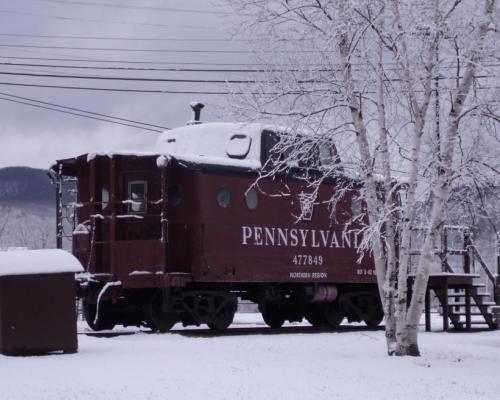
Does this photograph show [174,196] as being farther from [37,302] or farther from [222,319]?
[37,302]

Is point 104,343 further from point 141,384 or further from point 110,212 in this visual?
point 141,384

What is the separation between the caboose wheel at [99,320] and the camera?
64.8ft

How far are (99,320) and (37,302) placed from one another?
18.5ft

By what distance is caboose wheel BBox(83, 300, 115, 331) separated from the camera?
778 inches

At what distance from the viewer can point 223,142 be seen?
20797 mm

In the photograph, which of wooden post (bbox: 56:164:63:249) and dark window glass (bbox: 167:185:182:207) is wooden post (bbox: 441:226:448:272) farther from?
wooden post (bbox: 56:164:63:249)

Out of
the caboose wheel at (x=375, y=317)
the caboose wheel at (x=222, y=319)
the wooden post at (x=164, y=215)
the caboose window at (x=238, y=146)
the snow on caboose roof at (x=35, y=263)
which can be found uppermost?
the caboose window at (x=238, y=146)

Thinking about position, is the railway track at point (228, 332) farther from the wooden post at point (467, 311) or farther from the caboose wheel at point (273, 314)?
the wooden post at point (467, 311)

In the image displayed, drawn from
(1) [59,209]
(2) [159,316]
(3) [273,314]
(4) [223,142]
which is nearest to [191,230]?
(2) [159,316]

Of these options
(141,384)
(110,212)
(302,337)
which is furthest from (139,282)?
(141,384)

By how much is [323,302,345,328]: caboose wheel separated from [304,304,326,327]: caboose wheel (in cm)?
14

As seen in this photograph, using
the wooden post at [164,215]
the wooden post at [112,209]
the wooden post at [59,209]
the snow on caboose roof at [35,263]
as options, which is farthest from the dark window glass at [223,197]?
the snow on caboose roof at [35,263]

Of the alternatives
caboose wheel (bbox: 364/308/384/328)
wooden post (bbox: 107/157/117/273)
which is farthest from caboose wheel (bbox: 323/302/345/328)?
wooden post (bbox: 107/157/117/273)

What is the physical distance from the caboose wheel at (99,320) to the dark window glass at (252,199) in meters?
3.76
